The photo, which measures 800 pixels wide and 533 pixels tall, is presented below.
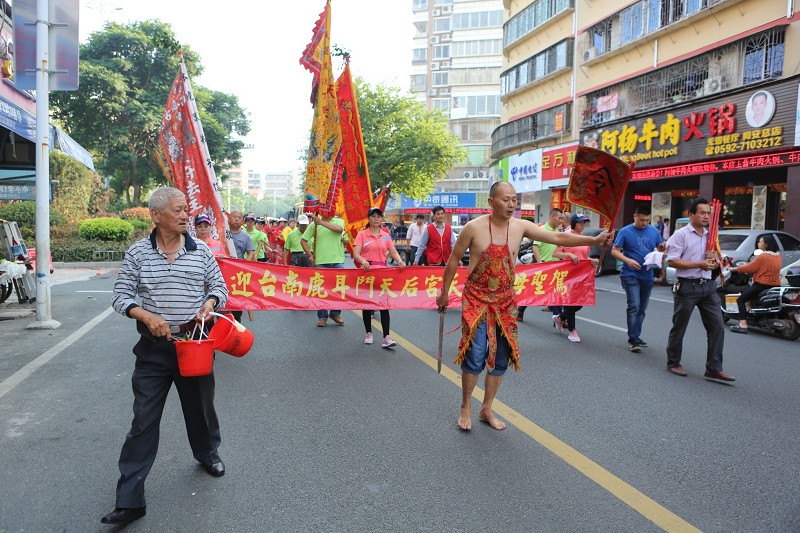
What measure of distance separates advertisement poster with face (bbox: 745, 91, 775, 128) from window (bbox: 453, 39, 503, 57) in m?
38.7

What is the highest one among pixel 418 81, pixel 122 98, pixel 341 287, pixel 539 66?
pixel 418 81

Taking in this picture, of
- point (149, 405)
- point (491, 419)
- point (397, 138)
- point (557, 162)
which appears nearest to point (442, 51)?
point (397, 138)

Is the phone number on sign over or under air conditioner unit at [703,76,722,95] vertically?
under

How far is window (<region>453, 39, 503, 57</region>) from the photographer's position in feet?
176

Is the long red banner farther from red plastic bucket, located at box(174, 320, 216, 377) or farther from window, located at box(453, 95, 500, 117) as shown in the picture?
window, located at box(453, 95, 500, 117)

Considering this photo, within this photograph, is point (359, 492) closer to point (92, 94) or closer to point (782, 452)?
point (782, 452)

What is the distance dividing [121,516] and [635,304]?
6.24 metres

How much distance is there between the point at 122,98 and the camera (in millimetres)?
32906

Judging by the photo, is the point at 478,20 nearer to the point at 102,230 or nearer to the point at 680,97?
the point at 680,97

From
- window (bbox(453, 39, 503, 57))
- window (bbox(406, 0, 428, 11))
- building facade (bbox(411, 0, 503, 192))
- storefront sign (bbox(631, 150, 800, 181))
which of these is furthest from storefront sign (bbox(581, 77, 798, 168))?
window (bbox(406, 0, 428, 11))

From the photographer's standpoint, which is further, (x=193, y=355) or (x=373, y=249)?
(x=373, y=249)

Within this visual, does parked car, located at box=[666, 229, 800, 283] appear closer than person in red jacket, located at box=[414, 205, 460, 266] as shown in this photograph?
No

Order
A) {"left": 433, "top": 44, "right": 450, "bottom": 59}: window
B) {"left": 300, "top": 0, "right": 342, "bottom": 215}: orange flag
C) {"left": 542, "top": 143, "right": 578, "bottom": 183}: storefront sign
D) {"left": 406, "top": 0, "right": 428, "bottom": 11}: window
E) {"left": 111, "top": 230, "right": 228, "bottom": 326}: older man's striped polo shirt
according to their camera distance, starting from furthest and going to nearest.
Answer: {"left": 406, "top": 0, "right": 428, "bottom": 11}: window
{"left": 433, "top": 44, "right": 450, "bottom": 59}: window
{"left": 542, "top": 143, "right": 578, "bottom": 183}: storefront sign
{"left": 300, "top": 0, "right": 342, "bottom": 215}: orange flag
{"left": 111, "top": 230, "right": 228, "bottom": 326}: older man's striped polo shirt

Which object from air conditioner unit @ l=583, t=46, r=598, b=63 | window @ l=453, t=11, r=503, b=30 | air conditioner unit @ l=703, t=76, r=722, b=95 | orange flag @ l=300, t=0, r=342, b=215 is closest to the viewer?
orange flag @ l=300, t=0, r=342, b=215
